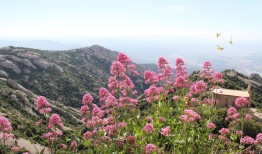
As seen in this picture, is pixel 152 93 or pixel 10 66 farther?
pixel 10 66

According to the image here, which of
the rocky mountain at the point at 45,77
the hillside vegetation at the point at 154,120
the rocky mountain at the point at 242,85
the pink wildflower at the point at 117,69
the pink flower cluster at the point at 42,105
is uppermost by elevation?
the pink wildflower at the point at 117,69

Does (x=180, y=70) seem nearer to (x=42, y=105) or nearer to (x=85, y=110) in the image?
(x=85, y=110)

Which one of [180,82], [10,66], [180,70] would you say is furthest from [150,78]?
[10,66]

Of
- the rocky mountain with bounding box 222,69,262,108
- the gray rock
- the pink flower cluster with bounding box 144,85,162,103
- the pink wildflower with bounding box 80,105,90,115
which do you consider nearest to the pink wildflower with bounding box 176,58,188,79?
the pink flower cluster with bounding box 144,85,162,103

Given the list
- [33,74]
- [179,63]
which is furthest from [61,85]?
[179,63]

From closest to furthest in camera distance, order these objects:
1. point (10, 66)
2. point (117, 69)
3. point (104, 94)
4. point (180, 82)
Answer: point (117, 69), point (104, 94), point (180, 82), point (10, 66)

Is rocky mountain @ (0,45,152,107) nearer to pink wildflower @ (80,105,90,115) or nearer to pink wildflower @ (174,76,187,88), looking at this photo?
pink wildflower @ (174,76,187,88)

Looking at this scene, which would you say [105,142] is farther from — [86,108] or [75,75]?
[75,75]

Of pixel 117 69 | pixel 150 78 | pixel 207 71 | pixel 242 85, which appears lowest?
pixel 242 85

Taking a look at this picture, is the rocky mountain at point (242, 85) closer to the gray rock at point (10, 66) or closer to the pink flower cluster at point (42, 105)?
the pink flower cluster at point (42, 105)

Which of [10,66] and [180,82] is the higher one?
[180,82]

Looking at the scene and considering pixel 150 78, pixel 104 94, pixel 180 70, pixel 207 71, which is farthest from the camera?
pixel 180 70

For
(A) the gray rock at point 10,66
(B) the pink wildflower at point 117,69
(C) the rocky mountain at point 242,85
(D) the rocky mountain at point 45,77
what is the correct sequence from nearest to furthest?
(B) the pink wildflower at point 117,69
(C) the rocky mountain at point 242,85
(D) the rocky mountain at point 45,77
(A) the gray rock at point 10,66

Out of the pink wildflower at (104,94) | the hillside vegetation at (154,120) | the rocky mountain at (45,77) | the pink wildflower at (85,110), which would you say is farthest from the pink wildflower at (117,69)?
the rocky mountain at (45,77)
